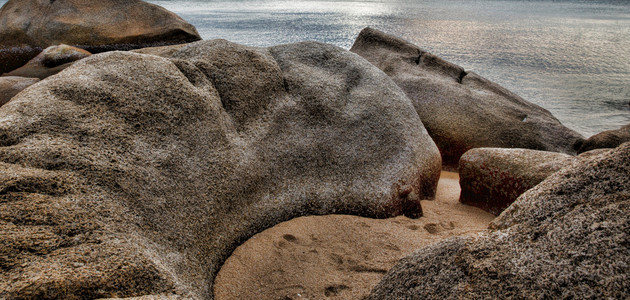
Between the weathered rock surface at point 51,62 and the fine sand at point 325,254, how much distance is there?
5465 millimetres

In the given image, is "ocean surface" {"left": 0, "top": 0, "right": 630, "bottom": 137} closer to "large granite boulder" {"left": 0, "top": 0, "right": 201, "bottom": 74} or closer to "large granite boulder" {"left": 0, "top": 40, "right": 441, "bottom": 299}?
"large granite boulder" {"left": 0, "top": 0, "right": 201, "bottom": 74}

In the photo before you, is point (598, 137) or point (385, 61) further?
point (385, 61)

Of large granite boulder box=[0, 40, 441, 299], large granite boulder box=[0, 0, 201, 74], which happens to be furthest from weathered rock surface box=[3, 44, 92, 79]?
large granite boulder box=[0, 40, 441, 299]

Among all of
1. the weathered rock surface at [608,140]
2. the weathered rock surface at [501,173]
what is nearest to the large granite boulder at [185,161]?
the weathered rock surface at [501,173]

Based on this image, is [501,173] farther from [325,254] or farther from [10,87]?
[10,87]

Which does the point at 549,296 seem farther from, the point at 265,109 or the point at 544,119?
the point at 544,119

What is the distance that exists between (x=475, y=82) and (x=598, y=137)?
1.82m

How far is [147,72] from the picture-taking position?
8.64 ft

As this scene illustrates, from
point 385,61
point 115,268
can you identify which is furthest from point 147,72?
point 385,61

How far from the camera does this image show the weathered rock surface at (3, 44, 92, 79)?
6.36 metres

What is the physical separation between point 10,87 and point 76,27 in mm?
3965

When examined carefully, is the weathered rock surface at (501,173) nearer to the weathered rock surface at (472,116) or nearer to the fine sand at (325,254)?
the fine sand at (325,254)

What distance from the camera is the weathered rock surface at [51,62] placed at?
636 centimetres

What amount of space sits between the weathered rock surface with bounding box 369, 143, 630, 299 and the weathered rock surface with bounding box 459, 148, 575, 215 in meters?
1.79
